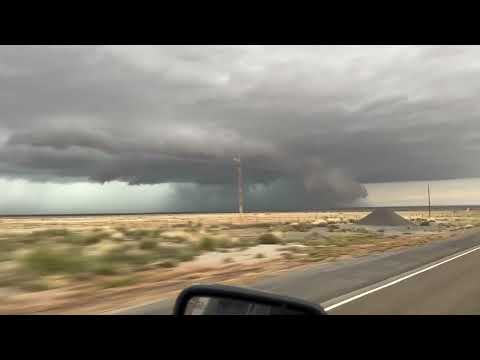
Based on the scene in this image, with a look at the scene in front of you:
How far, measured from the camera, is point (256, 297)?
2.79m

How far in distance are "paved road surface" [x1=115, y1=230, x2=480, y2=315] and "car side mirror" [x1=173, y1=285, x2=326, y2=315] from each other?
620 centimetres

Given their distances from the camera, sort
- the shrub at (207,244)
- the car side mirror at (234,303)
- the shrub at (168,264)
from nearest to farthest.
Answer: the car side mirror at (234,303) < the shrub at (168,264) < the shrub at (207,244)

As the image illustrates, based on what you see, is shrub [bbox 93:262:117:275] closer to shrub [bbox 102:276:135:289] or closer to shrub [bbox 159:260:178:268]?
shrub [bbox 102:276:135:289]

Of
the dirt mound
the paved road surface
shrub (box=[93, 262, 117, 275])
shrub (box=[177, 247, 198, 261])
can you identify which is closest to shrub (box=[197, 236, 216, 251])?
shrub (box=[177, 247, 198, 261])

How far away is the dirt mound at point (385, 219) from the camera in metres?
69.8

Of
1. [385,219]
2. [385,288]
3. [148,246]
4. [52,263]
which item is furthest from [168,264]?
[385,219]

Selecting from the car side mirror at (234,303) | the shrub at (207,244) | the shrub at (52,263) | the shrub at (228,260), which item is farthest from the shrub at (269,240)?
the car side mirror at (234,303)

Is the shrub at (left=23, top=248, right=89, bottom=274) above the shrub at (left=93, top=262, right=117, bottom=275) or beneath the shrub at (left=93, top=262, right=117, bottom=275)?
above

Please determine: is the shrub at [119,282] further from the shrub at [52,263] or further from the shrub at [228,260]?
the shrub at [228,260]

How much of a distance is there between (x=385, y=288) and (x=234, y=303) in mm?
10511

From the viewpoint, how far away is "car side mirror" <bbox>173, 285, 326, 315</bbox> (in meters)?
2.55

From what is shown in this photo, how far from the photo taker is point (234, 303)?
9.57 feet

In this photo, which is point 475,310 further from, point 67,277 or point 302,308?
point 67,277

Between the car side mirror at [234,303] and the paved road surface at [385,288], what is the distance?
6196 mm
